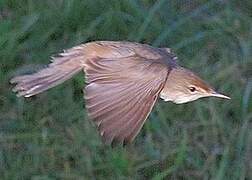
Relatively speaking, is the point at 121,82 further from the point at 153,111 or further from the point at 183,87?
the point at 153,111

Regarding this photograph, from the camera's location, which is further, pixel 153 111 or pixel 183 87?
pixel 153 111

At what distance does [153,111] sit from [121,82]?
2.92 ft

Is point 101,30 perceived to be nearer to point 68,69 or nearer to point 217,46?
point 217,46

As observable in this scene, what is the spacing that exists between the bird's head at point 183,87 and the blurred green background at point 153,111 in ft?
1.45

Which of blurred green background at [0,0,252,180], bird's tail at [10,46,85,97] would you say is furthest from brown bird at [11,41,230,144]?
blurred green background at [0,0,252,180]

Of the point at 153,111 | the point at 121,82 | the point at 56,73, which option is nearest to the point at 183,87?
the point at 121,82

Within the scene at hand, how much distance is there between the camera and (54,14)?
17.9 feet

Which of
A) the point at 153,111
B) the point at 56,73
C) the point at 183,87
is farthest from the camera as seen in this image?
the point at 153,111

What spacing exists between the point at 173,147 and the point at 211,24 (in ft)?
3.10

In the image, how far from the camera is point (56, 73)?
4.54 metres

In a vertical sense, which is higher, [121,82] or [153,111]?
[121,82]

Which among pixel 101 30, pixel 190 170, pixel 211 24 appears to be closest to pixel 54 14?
pixel 101 30

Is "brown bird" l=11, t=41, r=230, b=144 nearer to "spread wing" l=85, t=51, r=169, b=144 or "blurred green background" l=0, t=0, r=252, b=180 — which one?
"spread wing" l=85, t=51, r=169, b=144

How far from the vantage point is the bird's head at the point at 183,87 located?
4309 millimetres
